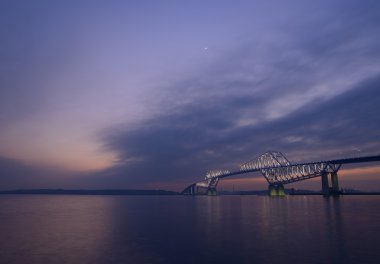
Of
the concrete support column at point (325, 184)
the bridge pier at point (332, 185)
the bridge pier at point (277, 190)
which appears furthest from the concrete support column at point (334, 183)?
the bridge pier at point (277, 190)

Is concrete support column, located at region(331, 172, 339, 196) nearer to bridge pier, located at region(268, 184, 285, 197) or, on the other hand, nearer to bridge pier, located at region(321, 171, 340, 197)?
bridge pier, located at region(321, 171, 340, 197)

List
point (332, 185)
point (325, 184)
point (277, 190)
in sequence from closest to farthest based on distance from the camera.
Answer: point (325, 184) → point (332, 185) → point (277, 190)

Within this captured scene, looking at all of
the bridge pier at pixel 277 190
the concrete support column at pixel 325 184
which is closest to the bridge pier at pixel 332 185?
the concrete support column at pixel 325 184

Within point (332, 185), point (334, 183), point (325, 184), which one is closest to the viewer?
point (334, 183)

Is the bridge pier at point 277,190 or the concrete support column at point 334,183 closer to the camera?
the concrete support column at point 334,183

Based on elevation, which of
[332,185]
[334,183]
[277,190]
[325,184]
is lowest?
[277,190]

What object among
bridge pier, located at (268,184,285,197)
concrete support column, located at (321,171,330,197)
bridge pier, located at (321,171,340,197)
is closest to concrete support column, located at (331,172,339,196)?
bridge pier, located at (321,171,340,197)

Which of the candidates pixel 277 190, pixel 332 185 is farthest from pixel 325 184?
pixel 277 190

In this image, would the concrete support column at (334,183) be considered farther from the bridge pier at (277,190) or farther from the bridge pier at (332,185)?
the bridge pier at (277,190)

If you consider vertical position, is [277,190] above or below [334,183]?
below

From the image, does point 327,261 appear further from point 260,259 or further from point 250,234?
point 250,234

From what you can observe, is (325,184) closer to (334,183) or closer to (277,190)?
(334,183)

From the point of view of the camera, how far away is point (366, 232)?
3359 centimetres

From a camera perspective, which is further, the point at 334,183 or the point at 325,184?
the point at 325,184
